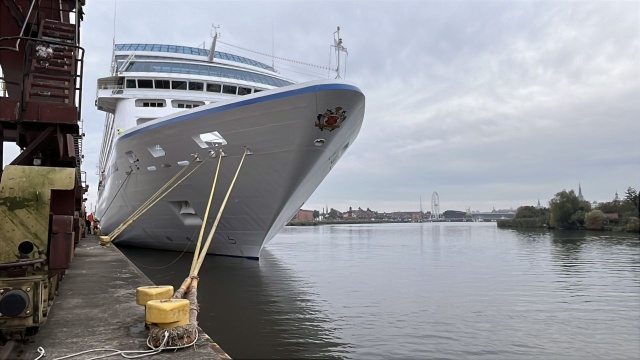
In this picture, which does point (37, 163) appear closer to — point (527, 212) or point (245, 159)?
point (245, 159)

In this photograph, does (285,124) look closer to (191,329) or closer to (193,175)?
(193,175)

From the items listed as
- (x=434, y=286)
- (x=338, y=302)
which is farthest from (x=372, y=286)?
(x=338, y=302)

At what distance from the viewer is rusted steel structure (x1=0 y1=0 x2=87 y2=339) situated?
417cm

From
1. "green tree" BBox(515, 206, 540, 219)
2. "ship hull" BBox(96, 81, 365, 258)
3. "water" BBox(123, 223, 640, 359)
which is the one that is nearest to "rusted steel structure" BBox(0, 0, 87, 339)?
"water" BBox(123, 223, 640, 359)

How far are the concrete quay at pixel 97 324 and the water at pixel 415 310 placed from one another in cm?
168

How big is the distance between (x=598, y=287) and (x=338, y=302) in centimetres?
831

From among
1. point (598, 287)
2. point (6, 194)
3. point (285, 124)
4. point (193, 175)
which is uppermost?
point (285, 124)

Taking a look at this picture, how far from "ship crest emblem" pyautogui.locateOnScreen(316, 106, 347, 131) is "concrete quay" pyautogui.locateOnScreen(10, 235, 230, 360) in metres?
5.65

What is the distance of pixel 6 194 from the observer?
433cm

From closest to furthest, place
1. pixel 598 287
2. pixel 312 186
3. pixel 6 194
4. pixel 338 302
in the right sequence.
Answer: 1. pixel 6 194
2. pixel 338 302
3. pixel 598 287
4. pixel 312 186

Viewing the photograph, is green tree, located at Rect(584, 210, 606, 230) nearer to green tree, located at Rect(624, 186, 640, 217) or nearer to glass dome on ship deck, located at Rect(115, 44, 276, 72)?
green tree, located at Rect(624, 186, 640, 217)

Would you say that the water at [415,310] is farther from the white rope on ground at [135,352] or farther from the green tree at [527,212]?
the green tree at [527,212]

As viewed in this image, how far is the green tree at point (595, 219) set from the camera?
5669 centimetres

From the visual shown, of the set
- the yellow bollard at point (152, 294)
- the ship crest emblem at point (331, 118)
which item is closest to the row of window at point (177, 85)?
the ship crest emblem at point (331, 118)
